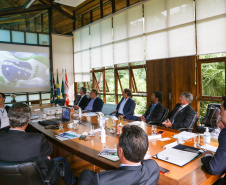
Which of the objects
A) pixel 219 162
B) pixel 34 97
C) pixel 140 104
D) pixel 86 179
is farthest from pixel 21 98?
pixel 219 162

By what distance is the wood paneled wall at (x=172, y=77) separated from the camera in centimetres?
454

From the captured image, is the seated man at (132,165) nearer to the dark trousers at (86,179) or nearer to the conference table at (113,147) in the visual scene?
the dark trousers at (86,179)

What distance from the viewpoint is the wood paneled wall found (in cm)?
454

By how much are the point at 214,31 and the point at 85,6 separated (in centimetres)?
541

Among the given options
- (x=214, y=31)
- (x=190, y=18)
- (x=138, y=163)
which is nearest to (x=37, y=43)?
(x=190, y=18)

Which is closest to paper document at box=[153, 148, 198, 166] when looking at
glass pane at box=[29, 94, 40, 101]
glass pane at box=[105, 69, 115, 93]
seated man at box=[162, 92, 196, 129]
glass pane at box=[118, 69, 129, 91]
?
seated man at box=[162, 92, 196, 129]

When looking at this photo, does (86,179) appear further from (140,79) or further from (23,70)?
(23,70)

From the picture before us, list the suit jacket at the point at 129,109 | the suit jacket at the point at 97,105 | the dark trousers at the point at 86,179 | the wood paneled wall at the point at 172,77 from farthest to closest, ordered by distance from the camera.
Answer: the suit jacket at the point at 97,105 < the suit jacket at the point at 129,109 < the wood paneled wall at the point at 172,77 < the dark trousers at the point at 86,179

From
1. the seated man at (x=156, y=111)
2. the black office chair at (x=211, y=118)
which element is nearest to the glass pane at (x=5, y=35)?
the seated man at (x=156, y=111)

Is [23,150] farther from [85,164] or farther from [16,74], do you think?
[16,74]

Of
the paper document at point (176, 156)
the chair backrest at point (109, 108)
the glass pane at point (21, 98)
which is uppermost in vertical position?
the glass pane at point (21, 98)

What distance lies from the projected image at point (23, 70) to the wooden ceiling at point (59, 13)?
1.09 meters

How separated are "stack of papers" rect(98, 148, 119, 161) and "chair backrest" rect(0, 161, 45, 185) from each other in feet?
1.99

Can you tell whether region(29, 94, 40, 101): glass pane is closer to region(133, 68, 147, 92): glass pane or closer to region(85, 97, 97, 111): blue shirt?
region(85, 97, 97, 111): blue shirt
